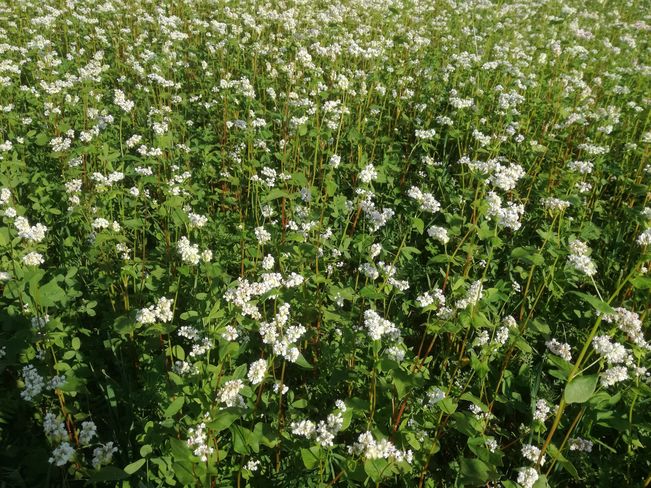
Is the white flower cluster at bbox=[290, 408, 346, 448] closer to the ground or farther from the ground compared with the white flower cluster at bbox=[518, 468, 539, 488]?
farther from the ground

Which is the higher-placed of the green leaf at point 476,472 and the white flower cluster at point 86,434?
the green leaf at point 476,472

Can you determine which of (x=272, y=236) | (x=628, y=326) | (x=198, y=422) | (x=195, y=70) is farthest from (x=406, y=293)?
(x=195, y=70)

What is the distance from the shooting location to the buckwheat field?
2449 millimetres

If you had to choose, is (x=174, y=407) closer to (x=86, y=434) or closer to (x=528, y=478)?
(x=86, y=434)

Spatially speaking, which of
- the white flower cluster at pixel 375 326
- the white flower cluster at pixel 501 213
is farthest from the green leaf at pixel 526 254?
the white flower cluster at pixel 375 326

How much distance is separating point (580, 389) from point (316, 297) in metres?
1.89

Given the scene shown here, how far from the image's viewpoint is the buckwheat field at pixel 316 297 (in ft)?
8.04

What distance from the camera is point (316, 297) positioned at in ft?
11.4

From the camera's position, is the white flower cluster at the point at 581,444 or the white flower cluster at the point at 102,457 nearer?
the white flower cluster at the point at 102,457

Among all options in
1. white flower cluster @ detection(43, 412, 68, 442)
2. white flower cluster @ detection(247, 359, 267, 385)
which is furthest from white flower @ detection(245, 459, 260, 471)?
white flower cluster @ detection(43, 412, 68, 442)

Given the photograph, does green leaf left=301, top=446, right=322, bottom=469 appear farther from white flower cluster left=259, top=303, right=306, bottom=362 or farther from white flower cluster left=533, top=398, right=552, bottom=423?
white flower cluster left=533, top=398, right=552, bottom=423

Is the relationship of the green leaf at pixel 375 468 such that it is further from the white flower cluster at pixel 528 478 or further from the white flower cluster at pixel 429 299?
the white flower cluster at pixel 429 299

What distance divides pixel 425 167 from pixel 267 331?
3.59 m

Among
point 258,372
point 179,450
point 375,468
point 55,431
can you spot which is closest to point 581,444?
point 375,468
